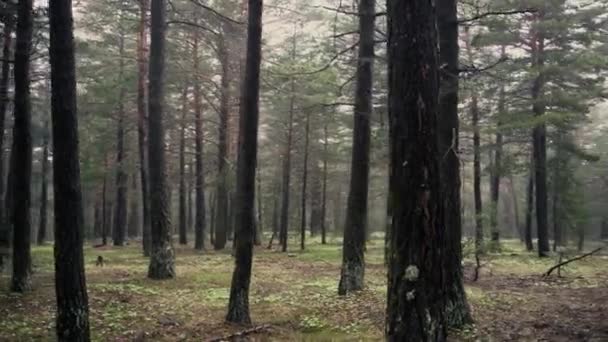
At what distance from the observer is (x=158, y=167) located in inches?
535

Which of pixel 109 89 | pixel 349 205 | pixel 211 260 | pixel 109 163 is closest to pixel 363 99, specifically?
pixel 349 205

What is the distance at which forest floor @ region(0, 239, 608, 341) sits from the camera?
7.88 meters

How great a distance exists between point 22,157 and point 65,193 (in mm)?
4933

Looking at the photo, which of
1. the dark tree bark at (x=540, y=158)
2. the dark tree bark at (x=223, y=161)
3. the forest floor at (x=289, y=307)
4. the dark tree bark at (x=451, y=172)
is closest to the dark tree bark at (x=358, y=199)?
the forest floor at (x=289, y=307)

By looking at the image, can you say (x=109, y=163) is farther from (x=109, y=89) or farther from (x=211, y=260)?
(x=211, y=260)

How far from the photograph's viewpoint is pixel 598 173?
115ft

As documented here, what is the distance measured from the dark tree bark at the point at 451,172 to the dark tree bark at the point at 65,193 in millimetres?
5147

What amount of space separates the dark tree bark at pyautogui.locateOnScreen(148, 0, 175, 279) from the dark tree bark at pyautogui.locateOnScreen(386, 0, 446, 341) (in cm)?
986

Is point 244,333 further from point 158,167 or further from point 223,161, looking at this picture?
point 223,161

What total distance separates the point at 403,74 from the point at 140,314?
6.98 meters

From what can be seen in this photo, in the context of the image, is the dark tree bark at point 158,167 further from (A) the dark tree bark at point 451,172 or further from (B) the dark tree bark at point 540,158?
(B) the dark tree bark at point 540,158

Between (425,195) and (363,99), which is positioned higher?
(363,99)

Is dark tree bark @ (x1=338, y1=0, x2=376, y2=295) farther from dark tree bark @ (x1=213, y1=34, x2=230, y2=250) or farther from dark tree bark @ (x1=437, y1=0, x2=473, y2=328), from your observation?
dark tree bark @ (x1=213, y1=34, x2=230, y2=250)

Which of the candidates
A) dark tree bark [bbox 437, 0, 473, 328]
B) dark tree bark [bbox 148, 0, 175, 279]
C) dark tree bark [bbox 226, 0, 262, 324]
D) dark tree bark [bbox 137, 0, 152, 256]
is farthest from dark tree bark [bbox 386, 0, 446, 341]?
dark tree bark [bbox 137, 0, 152, 256]
